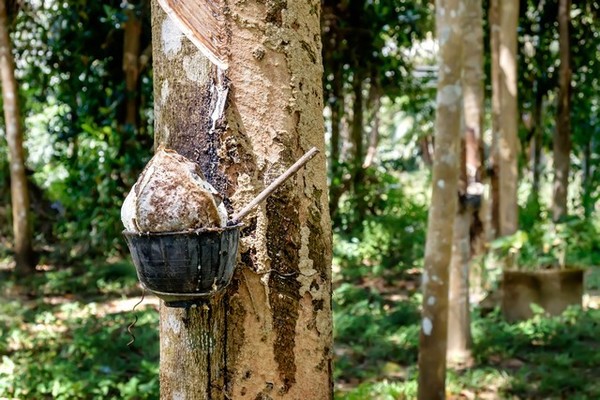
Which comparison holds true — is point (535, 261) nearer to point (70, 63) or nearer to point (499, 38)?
point (499, 38)

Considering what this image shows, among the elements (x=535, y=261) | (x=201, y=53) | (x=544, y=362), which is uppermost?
(x=201, y=53)

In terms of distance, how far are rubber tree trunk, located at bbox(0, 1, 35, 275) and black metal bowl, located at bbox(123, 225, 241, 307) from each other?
7218mm

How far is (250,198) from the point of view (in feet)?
3.57

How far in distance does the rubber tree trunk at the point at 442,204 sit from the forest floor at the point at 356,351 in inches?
14.1

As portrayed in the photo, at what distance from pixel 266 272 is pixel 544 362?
13.5 ft

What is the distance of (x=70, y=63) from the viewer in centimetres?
802

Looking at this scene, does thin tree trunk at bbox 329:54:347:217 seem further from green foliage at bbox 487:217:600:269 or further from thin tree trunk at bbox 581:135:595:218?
→ thin tree trunk at bbox 581:135:595:218

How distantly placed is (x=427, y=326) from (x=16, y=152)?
571cm

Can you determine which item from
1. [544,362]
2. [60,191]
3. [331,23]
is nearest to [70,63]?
[60,191]

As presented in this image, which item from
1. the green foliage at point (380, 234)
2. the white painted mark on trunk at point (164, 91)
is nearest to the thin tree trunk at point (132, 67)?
the green foliage at point (380, 234)

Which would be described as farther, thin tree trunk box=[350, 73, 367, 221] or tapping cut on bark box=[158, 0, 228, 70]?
thin tree trunk box=[350, 73, 367, 221]

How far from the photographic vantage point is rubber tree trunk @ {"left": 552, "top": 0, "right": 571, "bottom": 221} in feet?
27.8

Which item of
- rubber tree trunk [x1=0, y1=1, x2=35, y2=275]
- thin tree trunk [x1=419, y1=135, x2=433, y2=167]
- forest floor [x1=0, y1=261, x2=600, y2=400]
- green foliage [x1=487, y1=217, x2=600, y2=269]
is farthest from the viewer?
thin tree trunk [x1=419, y1=135, x2=433, y2=167]

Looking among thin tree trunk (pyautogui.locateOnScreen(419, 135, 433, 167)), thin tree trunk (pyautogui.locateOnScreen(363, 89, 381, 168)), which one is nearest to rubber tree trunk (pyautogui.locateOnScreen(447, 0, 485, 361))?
thin tree trunk (pyautogui.locateOnScreen(363, 89, 381, 168))
